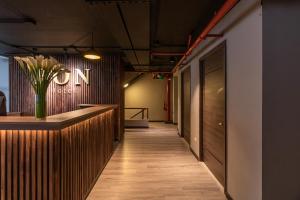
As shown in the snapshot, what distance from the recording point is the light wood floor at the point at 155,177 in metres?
3.78

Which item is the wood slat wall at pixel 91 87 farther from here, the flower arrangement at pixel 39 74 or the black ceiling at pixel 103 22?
the flower arrangement at pixel 39 74

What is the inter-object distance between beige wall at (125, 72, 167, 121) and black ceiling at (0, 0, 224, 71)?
6.82 meters

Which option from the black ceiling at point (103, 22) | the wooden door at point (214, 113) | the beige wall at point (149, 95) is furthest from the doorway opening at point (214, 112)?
the beige wall at point (149, 95)

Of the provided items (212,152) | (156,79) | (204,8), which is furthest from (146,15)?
(156,79)

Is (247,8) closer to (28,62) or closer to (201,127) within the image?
(28,62)

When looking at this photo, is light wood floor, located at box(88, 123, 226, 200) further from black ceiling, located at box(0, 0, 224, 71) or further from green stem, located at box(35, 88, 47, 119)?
black ceiling, located at box(0, 0, 224, 71)

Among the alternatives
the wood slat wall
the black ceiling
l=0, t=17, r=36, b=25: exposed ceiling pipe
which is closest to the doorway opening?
the black ceiling

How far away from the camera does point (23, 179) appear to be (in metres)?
2.41

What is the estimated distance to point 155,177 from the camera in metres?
4.57

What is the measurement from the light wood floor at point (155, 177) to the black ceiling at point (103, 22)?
8.93ft

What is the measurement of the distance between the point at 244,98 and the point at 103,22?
129 inches

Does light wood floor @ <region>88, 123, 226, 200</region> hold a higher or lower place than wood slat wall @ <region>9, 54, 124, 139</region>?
lower

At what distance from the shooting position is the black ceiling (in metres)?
3.92

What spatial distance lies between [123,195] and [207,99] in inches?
99.8
